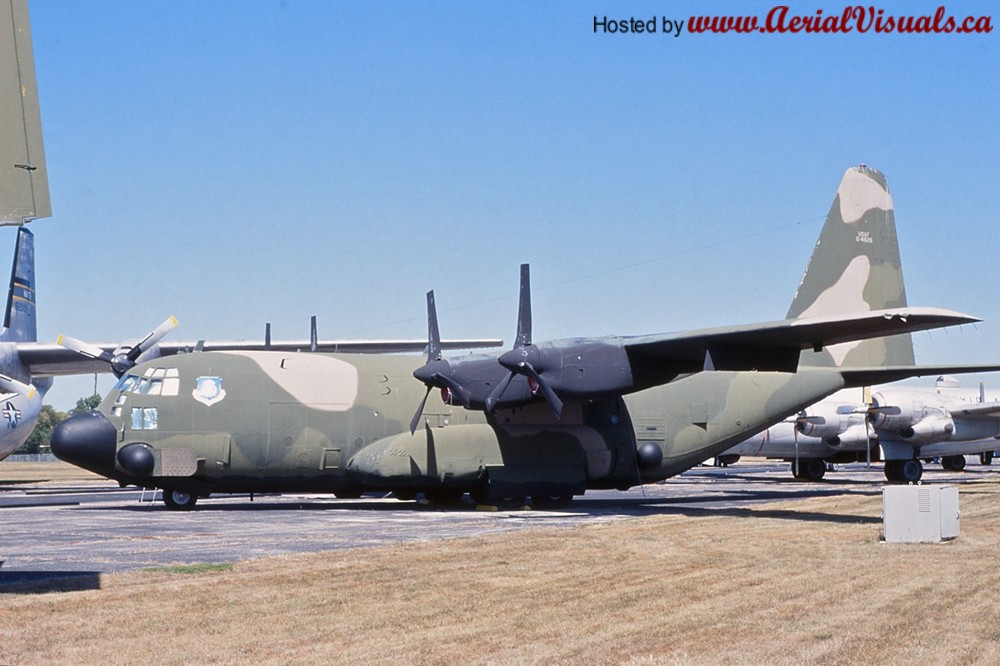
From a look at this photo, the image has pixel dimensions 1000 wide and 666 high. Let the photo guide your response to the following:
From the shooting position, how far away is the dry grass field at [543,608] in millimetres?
9414

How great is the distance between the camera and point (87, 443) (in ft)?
79.8

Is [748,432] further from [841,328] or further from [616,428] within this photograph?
[841,328]

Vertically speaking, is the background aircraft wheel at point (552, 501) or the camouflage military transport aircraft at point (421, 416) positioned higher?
the camouflage military transport aircraft at point (421, 416)

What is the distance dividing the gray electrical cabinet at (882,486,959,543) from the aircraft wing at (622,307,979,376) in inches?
175

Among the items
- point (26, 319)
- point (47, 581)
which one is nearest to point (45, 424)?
point (26, 319)

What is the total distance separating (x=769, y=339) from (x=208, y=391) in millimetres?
12451

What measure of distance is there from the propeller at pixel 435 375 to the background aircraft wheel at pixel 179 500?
5.31m

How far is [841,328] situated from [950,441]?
22.8 metres

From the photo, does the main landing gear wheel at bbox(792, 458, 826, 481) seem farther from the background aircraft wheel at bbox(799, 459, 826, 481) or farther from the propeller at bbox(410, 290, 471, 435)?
the propeller at bbox(410, 290, 471, 435)

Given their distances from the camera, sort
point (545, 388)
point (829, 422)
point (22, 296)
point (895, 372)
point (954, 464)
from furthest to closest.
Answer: point (954, 464)
point (829, 422)
point (22, 296)
point (895, 372)
point (545, 388)

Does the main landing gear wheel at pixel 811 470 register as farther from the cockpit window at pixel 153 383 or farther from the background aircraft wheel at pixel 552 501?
the cockpit window at pixel 153 383

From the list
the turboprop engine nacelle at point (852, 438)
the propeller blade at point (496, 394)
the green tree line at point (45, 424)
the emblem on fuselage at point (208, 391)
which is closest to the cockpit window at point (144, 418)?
the emblem on fuselage at point (208, 391)

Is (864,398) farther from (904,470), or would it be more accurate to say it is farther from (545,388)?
(545,388)

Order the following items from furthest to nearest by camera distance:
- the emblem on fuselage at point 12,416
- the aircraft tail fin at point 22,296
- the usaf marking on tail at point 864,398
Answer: the aircraft tail fin at point 22,296 < the usaf marking on tail at point 864,398 < the emblem on fuselage at point 12,416
